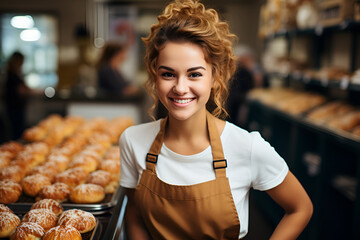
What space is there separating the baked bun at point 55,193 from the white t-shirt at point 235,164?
366 millimetres

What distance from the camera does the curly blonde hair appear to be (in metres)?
1.19

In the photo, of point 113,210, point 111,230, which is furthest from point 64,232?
point 113,210

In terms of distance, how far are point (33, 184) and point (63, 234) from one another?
49 cm

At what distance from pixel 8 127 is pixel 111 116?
262 centimetres

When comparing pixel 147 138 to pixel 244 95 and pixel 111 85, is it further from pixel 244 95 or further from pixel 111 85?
pixel 244 95

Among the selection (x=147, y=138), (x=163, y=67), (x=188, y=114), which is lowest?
(x=147, y=138)

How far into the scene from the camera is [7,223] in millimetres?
1195

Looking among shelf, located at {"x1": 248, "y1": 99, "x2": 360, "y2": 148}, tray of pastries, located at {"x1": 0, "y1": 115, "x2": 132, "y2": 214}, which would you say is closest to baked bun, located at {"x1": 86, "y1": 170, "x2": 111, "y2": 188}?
tray of pastries, located at {"x1": 0, "y1": 115, "x2": 132, "y2": 214}

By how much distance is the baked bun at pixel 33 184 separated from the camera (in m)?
1.51

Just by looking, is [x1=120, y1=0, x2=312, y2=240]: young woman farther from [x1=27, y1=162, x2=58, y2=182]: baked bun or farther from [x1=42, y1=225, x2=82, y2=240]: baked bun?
[x1=27, y1=162, x2=58, y2=182]: baked bun

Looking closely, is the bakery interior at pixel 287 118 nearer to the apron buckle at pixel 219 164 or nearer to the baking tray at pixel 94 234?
the baking tray at pixel 94 234

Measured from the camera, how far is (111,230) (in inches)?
50.1

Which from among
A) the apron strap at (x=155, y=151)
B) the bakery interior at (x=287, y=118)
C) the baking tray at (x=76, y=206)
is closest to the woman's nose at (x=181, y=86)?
the apron strap at (x=155, y=151)

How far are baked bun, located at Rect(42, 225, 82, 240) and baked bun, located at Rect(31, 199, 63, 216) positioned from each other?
0.20 m
